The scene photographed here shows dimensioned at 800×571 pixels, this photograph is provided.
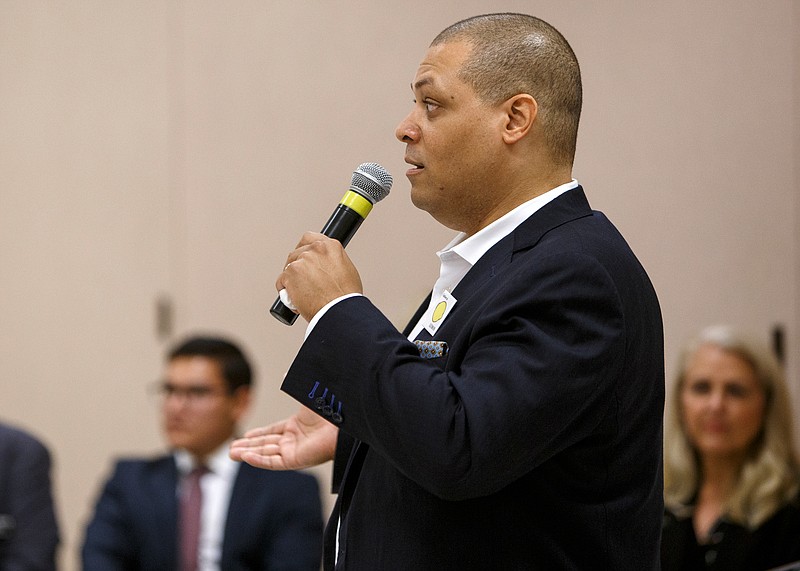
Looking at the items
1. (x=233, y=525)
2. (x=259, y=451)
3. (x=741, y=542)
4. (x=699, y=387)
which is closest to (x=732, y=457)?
(x=699, y=387)

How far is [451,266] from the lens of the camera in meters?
1.58

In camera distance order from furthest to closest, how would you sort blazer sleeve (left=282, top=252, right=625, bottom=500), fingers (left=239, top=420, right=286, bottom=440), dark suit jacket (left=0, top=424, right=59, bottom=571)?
dark suit jacket (left=0, top=424, right=59, bottom=571) < fingers (left=239, top=420, right=286, bottom=440) < blazer sleeve (left=282, top=252, right=625, bottom=500)

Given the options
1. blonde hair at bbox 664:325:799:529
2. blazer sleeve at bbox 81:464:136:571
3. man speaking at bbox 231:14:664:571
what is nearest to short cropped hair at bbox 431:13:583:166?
man speaking at bbox 231:14:664:571

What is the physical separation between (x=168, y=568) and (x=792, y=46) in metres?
2.75

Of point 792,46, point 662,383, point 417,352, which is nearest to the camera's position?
point 417,352

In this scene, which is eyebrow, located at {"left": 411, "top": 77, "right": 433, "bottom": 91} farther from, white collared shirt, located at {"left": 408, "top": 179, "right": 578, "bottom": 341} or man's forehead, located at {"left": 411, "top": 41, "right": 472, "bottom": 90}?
white collared shirt, located at {"left": 408, "top": 179, "right": 578, "bottom": 341}

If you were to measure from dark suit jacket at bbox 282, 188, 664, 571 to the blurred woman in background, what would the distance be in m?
1.56

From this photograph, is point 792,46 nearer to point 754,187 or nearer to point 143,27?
point 754,187

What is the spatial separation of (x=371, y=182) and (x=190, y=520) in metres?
2.12

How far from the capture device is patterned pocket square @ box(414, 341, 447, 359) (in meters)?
1.43

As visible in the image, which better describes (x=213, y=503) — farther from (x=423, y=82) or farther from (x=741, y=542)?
(x=423, y=82)

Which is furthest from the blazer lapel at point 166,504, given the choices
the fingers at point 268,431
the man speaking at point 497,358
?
the man speaking at point 497,358

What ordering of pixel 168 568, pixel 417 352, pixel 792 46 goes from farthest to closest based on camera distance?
pixel 792 46
pixel 168 568
pixel 417 352

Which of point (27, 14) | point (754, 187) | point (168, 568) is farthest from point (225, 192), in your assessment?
point (754, 187)
